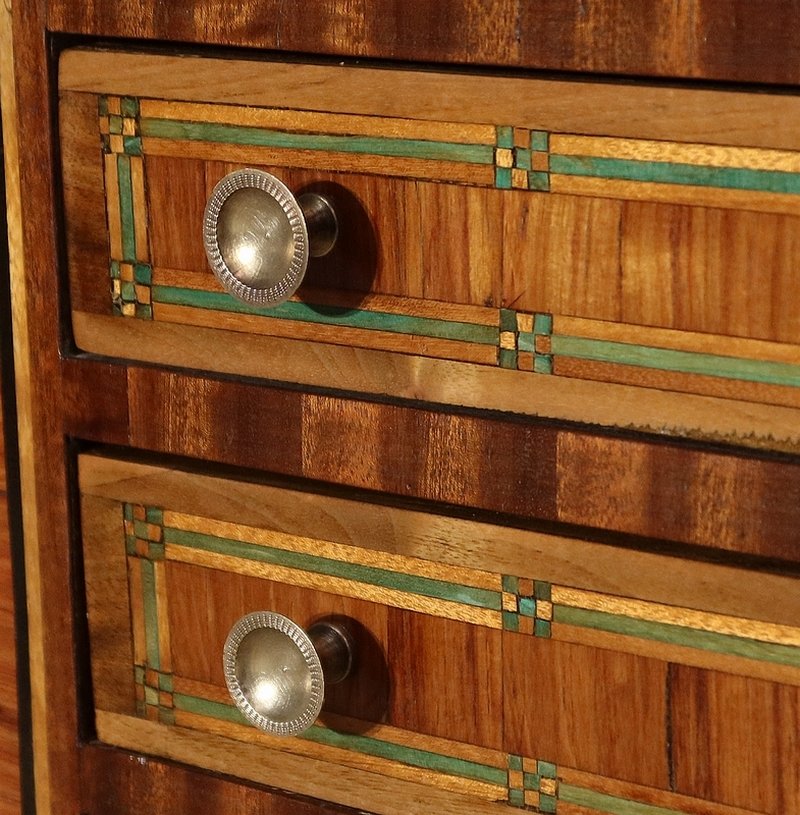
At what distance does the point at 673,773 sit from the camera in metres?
0.55

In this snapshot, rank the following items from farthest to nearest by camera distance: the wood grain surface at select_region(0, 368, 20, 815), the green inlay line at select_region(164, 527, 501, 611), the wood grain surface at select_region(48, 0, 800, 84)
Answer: the wood grain surface at select_region(0, 368, 20, 815) < the green inlay line at select_region(164, 527, 501, 611) < the wood grain surface at select_region(48, 0, 800, 84)

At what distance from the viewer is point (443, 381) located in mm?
558

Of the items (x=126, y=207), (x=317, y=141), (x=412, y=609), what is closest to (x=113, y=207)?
(x=126, y=207)

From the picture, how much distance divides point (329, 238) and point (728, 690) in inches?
9.0

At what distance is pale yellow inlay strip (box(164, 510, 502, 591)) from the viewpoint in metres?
0.57

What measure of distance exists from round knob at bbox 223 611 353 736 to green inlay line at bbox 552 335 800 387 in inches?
6.1

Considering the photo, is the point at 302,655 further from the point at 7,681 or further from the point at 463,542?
the point at 7,681

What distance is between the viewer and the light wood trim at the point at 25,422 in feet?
2.03

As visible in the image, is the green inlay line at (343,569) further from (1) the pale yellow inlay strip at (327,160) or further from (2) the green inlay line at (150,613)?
(1) the pale yellow inlay strip at (327,160)

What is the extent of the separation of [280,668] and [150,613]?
101 mm

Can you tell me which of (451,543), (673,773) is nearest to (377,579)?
(451,543)

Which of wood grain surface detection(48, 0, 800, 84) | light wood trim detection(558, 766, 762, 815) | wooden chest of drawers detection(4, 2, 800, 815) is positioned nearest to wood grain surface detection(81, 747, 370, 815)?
wooden chest of drawers detection(4, 2, 800, 815)

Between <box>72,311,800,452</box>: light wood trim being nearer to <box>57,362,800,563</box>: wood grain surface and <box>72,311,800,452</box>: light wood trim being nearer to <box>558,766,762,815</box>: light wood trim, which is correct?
<box>57,362,800,563</box>: wood grain surface

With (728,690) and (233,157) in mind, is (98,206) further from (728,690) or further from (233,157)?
(728,690)
